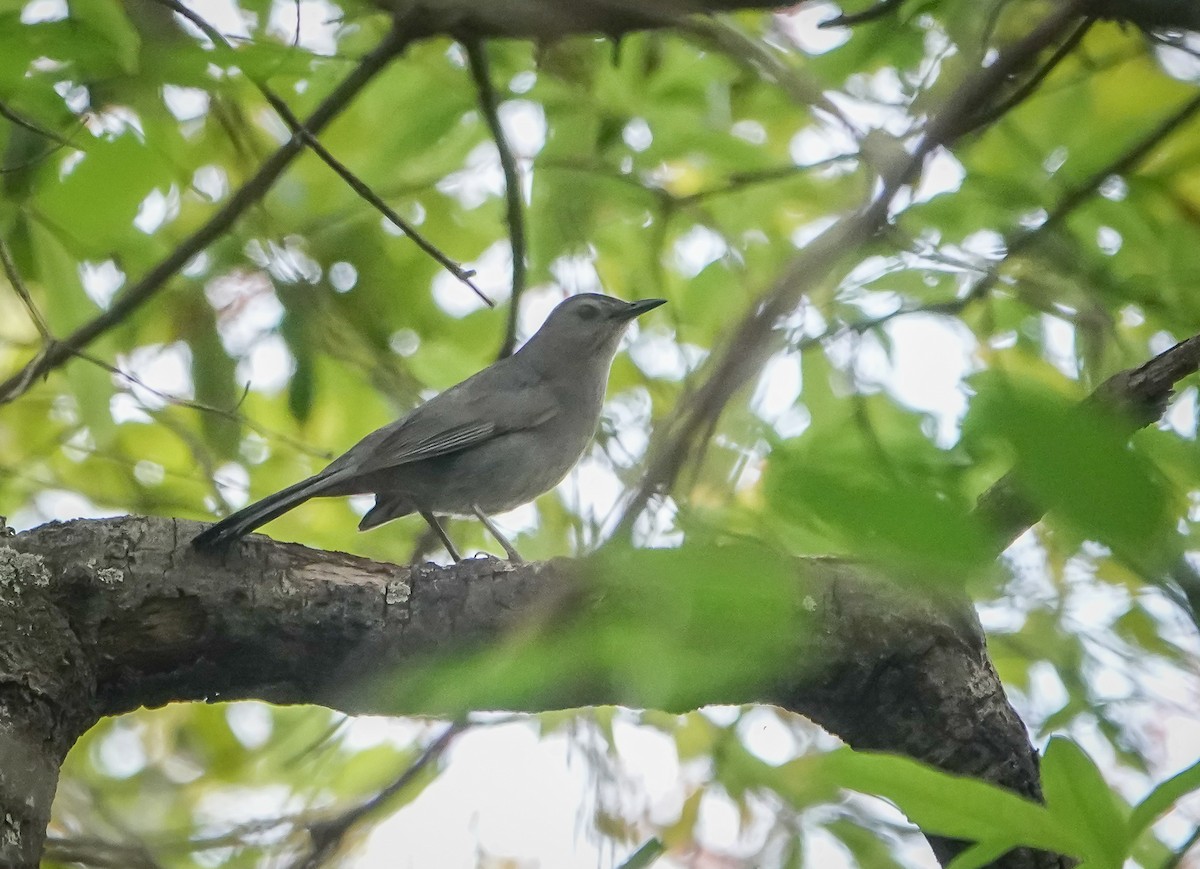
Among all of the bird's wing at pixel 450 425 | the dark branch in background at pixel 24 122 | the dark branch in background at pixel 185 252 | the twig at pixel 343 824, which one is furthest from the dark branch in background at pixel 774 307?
the bird's wing at pixel 450 425

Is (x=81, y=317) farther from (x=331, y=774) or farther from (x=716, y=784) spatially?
(x=716, y=784)

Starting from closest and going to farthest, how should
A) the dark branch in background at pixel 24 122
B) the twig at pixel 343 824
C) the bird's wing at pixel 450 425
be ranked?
the dark branch in background at pixel 24 122
the twig at pixel 343 824
the bird's wing at pixel 450 425

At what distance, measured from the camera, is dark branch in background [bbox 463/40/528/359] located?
10.9ft

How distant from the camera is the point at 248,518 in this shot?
2.79 metres

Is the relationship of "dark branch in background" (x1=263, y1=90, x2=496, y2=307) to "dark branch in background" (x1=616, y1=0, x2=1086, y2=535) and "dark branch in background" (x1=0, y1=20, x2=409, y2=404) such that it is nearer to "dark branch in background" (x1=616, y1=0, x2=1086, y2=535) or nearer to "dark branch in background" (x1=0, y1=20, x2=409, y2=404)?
"dark branch in background" (x1=0, y1=20, x2=409, y2=404)

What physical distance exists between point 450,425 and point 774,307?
354 cm

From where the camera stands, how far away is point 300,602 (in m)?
2.64

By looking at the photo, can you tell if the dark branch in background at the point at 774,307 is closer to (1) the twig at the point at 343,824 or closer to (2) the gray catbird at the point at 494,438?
(1) the twig at the point at 343,824

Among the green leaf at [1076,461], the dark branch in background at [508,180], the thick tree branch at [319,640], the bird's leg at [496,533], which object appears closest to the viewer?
the green leaf at [1076,461]

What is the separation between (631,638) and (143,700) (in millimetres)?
1914

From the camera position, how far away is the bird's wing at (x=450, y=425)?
4.44 m

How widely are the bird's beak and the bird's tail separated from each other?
1.45 metres

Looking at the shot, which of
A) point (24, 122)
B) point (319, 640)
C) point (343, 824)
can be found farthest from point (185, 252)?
point (343, 824)

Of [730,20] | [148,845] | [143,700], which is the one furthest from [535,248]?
[148,845]
